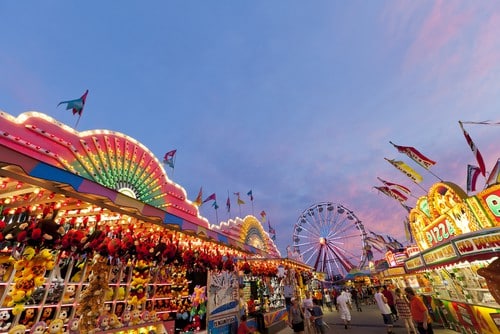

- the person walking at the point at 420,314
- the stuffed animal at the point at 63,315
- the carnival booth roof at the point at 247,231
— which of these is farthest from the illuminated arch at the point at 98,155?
the person walking at the point at 420,314

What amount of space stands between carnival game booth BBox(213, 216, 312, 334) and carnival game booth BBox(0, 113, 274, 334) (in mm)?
1805

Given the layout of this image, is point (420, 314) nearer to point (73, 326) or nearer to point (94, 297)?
point (94, 297)

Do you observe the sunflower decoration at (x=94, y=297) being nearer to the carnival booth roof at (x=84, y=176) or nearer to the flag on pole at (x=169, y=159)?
the carnival booth roof at (x=84, y=176)

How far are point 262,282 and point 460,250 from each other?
11290 millimetres

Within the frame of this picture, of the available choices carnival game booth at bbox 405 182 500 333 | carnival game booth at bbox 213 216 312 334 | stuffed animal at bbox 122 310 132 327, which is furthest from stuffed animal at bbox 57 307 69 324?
carnival game booth at bbox 405 182 500 333

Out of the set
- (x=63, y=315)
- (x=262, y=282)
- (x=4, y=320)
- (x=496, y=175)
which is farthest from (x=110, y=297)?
(x=496, y=175)

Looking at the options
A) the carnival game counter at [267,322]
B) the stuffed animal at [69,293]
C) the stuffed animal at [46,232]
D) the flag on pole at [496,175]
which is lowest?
the carnival game counter at [267,322]

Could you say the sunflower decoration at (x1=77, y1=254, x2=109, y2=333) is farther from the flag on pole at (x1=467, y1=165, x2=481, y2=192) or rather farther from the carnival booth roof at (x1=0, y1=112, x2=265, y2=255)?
the flag on pole at (x1=467, y1=165, x2=481, y2=192)

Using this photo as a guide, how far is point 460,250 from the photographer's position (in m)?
6.95

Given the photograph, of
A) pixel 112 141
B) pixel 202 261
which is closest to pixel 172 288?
pixel 202 261

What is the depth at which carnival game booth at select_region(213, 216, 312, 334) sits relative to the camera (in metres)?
11.7

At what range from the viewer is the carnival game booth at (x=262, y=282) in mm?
11727

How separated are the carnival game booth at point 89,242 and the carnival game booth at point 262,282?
5.92 feet

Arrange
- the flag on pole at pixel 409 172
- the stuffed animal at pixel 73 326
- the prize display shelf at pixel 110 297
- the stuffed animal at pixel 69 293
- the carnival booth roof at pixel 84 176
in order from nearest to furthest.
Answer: the carnival booth roof at pixel 84 176, the prize display shelf at pixel 110 297, the stuffed animal at pixel 73 326, the stuffed animal at pixel 69 293, the flag on pole at pixel 409 172
